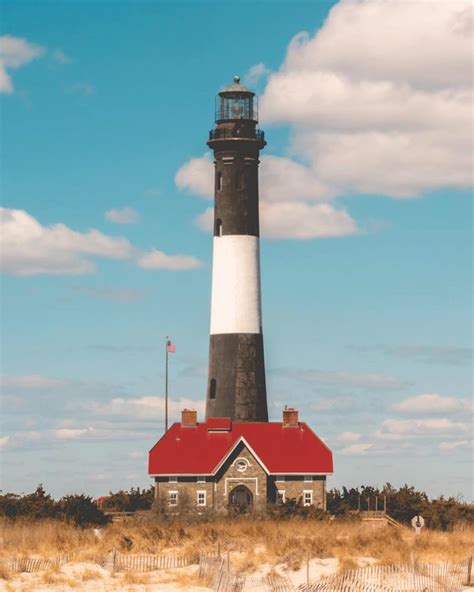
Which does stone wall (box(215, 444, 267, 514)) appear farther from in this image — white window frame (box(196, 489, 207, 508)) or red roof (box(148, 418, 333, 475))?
white window frame (box(196, 489, 207, 508))

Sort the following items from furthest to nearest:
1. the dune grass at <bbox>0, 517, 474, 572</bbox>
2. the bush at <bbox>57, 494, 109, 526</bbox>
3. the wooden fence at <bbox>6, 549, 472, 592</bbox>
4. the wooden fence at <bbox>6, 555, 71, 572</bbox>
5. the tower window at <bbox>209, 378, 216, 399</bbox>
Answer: the tower window at <bbox>209, 378, 216, 399</bbox>
the bush at <bbox>57, 494, 109, 526</bbox>
the dune grass at <bbox>0, 517, 474, 572</bbox>
the wooden fence at <bbox>6, 555, 71, 572</bbox>
the wooden fence at <bbox>6, 549, 472, 592</bbox>

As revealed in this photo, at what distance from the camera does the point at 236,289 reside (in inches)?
2542

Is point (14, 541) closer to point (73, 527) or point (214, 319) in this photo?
point (73, 527)

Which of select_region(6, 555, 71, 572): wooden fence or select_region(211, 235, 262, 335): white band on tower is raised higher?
select_region(211, 235, 262, 335): white band on tower

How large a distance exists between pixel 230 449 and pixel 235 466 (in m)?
0.89

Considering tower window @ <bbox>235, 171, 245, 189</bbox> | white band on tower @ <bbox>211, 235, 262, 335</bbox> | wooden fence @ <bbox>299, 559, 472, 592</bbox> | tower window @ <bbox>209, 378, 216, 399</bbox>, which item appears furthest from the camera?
tower window @ <bbox>209, 378, 216, 399</bbox>

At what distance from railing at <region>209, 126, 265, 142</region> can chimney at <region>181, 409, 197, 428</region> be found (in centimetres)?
1393

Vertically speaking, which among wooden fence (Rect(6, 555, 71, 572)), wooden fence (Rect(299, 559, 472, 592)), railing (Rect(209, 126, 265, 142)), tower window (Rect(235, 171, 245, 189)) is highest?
railing (Rect(209, 126, 265, 142))

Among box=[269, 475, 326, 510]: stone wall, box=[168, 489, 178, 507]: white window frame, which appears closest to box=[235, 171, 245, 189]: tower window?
box=[269, 475, 326, 510]: stone wall

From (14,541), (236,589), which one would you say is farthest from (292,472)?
(236,589)

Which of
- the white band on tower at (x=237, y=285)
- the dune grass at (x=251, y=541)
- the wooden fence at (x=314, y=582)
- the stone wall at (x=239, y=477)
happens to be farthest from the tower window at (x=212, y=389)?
the wooden fence at (x=314, y=582)

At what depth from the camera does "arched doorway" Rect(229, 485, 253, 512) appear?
2462 inches

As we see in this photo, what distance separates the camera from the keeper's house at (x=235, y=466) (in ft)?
207

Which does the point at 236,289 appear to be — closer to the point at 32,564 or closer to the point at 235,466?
the point at 235,466
